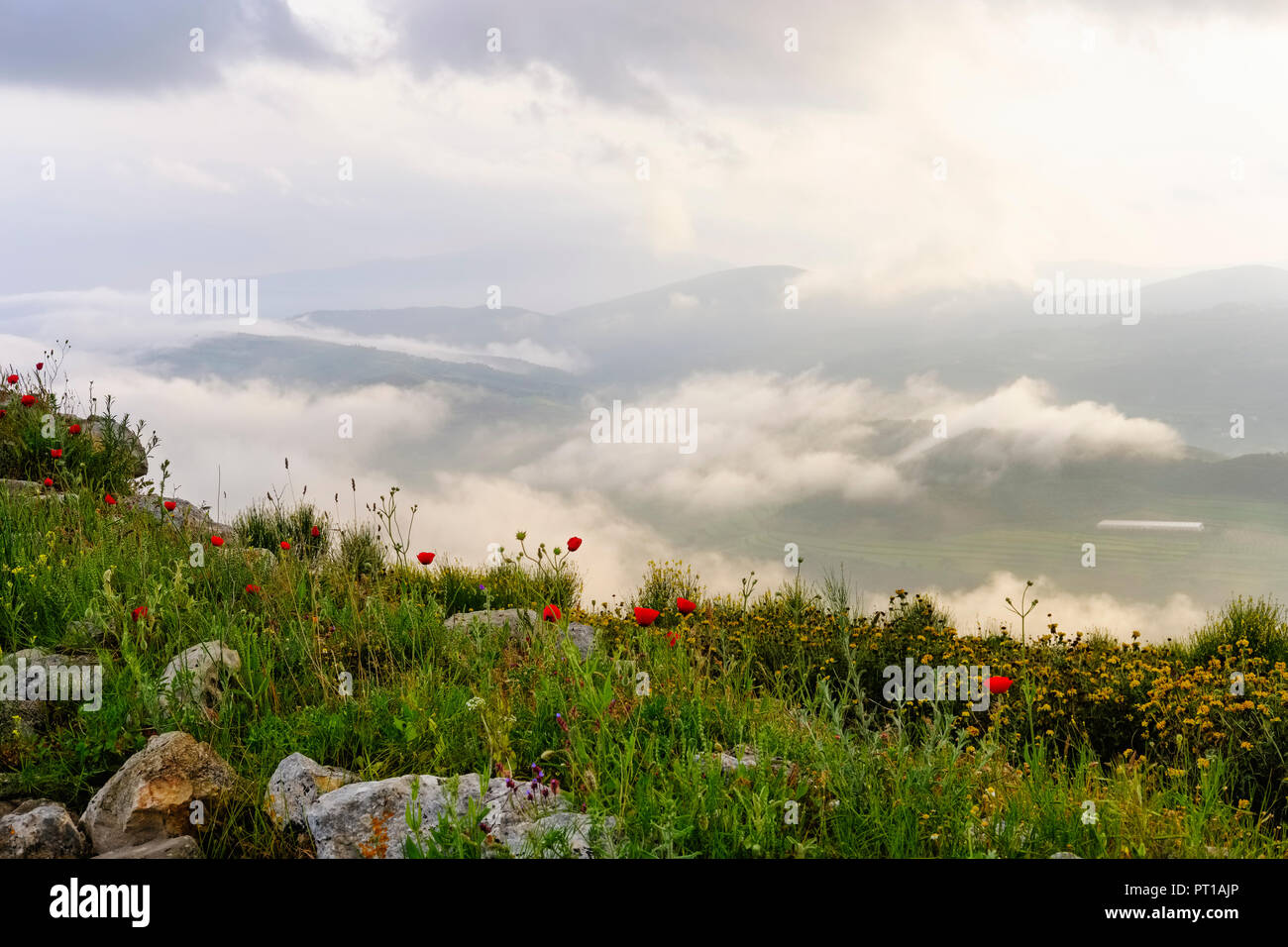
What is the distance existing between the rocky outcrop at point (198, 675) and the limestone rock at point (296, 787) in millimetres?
1245

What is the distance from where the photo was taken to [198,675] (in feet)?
18.0

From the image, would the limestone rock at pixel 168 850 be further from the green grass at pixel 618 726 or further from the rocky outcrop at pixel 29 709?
the rocky outcrop at pixel 29 709

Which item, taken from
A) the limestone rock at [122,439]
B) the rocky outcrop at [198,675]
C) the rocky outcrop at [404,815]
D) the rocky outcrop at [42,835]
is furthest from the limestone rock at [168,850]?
the limestone rock at [122,439]

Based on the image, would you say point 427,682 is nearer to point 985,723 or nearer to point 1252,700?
point 985,723

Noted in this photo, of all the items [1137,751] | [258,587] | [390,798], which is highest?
[258,587]

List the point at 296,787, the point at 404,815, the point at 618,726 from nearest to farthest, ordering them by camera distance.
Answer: the point at 404,815 → the point at 296,787 → the point at 618,726

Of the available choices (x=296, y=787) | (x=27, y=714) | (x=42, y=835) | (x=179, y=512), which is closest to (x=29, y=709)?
(x=27, y=714)

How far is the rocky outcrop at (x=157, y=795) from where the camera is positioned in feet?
13.8

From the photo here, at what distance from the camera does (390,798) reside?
3.82 metres

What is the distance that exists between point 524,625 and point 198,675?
1895 millimetres

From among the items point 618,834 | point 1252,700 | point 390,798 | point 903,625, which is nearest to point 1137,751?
point 1252,700

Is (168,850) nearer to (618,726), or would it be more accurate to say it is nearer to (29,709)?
(618,726)
